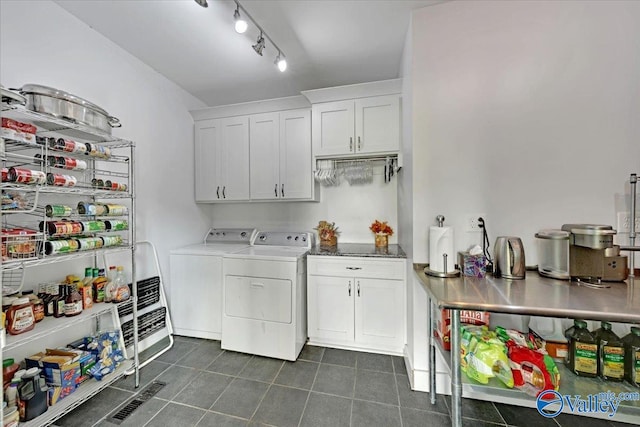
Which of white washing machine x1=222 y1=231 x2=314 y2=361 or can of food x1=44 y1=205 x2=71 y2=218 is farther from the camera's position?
white washing machine x1=222 y1=231 x2=314 y2=361

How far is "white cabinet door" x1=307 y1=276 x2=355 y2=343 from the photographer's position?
2217 millimetres

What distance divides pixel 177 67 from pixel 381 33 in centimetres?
194

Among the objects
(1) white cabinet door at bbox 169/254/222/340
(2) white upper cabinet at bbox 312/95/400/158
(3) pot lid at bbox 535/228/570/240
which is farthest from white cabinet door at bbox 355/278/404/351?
(1) white cabinet door at bbox 169/254/222/340

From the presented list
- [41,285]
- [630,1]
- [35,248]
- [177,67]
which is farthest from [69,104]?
[630,1]

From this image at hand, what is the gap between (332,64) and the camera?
92.3 inches

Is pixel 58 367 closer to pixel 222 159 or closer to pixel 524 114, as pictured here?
pixel 222 159

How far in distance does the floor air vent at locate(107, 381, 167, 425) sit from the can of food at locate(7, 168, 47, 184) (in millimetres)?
1461

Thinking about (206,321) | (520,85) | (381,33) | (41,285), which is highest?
(381,33)

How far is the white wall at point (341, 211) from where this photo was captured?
9.03ft

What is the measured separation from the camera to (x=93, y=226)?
5.06 feet

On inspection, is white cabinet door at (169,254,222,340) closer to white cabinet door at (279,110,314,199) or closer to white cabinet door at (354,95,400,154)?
white cabinet door at (279,110,314,199)

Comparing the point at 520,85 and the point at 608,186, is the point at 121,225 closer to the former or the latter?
the point at 520,85

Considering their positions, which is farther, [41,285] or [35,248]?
[41,285]

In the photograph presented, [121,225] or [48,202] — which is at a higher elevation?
[48,202]
